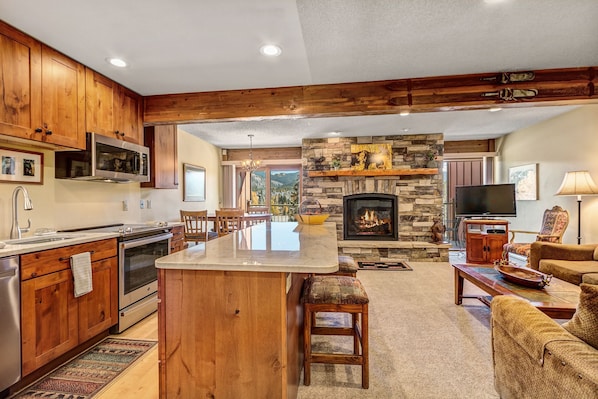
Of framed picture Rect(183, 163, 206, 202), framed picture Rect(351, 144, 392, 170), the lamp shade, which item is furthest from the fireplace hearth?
framed picture Rect(183, 163, 206, 202)

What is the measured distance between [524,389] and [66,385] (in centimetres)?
262

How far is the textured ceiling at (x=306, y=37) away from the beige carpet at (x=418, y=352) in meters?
2.39

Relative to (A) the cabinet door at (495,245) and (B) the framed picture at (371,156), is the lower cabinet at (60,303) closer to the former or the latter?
(B) the framed picture at (371,156)

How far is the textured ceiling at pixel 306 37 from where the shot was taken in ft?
6.11

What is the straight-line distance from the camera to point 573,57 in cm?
255

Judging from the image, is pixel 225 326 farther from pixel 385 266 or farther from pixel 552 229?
pixel 552 229

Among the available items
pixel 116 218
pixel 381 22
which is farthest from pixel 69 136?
pixel 381 22

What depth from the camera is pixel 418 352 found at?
2225 millimetres

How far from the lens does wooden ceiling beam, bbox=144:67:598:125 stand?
9.21 ft

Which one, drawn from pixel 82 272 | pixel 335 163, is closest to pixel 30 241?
pixel 82 272

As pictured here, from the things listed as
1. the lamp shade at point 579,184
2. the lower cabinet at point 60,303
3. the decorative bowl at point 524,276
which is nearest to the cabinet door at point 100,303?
the lower cabinet at point 60,303

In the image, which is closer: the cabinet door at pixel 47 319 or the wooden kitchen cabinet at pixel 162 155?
the cabinet door at pixel 47 319

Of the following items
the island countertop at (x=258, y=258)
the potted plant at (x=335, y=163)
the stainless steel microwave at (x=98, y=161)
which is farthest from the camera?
the potted plant at (x=335, y=163)

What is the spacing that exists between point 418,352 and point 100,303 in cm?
258
